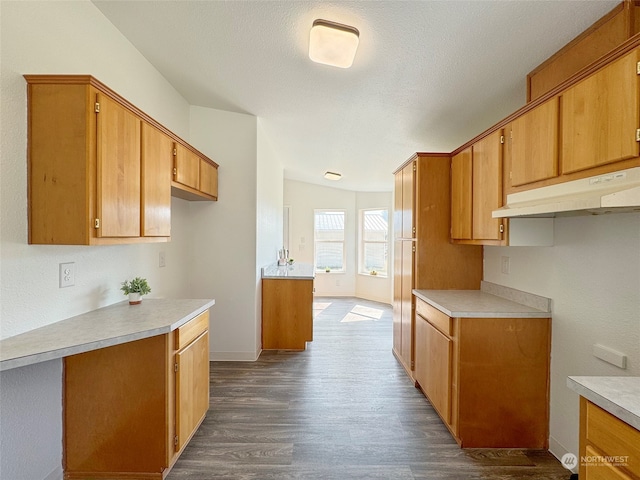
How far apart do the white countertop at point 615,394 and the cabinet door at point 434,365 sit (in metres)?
0.99

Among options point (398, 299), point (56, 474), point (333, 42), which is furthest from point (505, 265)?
point (56, 474)

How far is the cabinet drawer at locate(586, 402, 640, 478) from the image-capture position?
39.4 inches

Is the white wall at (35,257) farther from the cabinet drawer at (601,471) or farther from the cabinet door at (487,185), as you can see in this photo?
the cabinet door at (487,185)

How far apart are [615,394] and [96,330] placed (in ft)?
7.52

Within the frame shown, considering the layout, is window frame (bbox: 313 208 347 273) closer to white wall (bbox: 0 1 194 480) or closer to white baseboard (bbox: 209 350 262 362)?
white baseboard (bbox: 209 350 262 362)

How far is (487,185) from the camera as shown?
2232 mm

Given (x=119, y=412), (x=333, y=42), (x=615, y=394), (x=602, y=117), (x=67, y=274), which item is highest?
(x=333, y=42)

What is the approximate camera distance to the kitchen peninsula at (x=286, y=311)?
3795 mm

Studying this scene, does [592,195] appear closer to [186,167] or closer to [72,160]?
[72,160]

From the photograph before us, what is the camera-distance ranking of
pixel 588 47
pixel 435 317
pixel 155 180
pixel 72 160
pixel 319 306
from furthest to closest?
1. pixel 319 306
2. pixel 435 317
3. pixel 155 180
4. pixel 588 47
5. pixel 72 160

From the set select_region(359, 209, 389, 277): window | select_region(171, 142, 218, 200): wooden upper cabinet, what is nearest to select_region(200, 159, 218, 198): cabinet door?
select_region(171, 142, 218, 200): wooden upper cabinet

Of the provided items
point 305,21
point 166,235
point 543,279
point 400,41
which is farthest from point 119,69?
point 543,279

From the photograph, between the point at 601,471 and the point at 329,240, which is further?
the point at 329,240

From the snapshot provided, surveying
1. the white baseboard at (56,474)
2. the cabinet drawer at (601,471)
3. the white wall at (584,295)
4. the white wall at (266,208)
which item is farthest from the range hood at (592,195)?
the white baseboard at (56,474)
